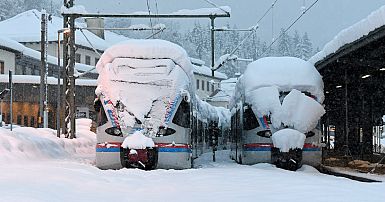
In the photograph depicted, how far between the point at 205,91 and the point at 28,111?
42.6 meters

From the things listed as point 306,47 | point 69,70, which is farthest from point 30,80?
point 306,47

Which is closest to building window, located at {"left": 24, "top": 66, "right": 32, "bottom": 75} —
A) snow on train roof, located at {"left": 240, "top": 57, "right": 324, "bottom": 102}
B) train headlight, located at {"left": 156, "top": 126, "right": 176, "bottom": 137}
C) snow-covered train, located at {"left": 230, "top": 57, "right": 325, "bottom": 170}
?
snow on train roof, located at {"left": 240, "top": 57, "right": 324, "bottom": 102}

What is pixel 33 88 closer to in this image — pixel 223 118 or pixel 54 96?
pixel 54 96

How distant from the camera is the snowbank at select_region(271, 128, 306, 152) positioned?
1639 centimetres

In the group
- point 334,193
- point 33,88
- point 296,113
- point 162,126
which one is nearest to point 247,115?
point 296,113

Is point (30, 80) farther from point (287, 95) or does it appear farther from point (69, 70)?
point (287, 95)

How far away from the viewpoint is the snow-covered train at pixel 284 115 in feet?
54.2

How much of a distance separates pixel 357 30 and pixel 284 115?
3.06 m

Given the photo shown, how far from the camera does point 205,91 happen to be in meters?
87.2

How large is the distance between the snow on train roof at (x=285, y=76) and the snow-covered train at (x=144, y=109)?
2.74 meters

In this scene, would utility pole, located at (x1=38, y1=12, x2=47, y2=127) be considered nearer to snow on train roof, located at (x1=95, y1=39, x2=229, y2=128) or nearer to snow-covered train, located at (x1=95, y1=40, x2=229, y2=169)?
snow on train roof, located at (x1=95, y1=39, x2=229, y2=128)

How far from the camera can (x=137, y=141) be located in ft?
48.9

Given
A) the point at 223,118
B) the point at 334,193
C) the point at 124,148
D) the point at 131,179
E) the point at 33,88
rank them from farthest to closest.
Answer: the point at 33,88 → the point at 223,118 → the point at 124,148 → the point at 131,179 → the point at 334,193

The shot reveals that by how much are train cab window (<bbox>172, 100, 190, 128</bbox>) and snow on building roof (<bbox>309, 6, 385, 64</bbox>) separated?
4.98m
